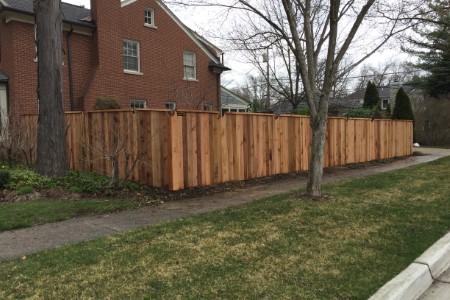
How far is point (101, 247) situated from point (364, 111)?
22.1 meters

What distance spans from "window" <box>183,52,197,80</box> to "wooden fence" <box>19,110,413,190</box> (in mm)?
10730

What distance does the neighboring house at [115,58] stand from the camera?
612 inches

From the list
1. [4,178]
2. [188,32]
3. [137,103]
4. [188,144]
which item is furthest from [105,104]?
[188,144]

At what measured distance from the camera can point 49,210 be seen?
260 inches

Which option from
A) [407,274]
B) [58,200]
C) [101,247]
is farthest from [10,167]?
[407,274]

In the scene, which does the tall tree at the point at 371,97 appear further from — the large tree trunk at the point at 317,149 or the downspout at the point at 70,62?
the large tree trunk at the point at 317,149

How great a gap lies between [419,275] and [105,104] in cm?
1449

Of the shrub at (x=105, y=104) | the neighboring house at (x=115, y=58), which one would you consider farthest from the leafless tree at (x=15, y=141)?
the shrub at (x=105, y=104)

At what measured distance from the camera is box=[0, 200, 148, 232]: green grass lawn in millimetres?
6012

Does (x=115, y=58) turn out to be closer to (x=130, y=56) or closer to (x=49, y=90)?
(x=130, y=56)

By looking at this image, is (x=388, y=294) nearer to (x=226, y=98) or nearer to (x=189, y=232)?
(x=189, y=232)

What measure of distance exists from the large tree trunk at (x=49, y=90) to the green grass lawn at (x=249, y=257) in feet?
14.7

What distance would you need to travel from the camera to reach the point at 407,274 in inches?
163

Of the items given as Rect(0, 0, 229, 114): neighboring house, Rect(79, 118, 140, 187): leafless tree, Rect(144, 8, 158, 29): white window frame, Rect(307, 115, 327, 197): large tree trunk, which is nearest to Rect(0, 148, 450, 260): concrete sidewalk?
Rect(307, 115, 327, 197): large tree trunk
